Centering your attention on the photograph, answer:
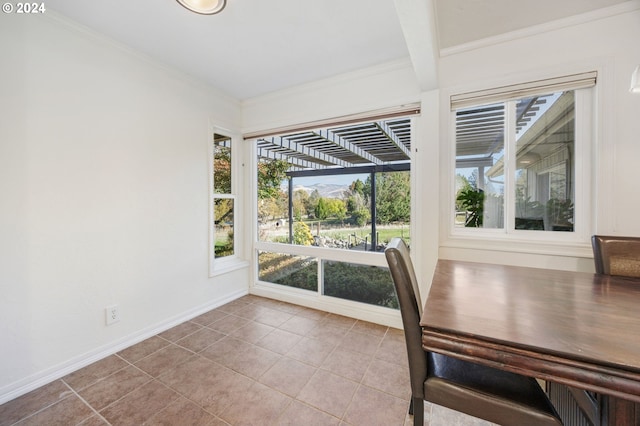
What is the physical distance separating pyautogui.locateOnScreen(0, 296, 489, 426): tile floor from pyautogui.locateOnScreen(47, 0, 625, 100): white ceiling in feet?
7.22

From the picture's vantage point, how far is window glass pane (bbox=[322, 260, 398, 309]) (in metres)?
2.52

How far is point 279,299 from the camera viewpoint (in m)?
3.03

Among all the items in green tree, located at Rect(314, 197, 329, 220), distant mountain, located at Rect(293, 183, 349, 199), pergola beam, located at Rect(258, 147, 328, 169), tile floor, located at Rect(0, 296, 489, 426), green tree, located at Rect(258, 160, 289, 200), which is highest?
pergola beam, located at Rect(258, 147, 328, 169)

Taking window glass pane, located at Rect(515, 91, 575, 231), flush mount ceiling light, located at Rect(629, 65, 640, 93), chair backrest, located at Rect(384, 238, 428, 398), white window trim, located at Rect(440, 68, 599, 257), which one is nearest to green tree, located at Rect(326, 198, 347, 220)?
white window trim, located at Rect(440, 68, 599, 257)

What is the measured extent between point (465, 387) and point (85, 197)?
2.62 metres

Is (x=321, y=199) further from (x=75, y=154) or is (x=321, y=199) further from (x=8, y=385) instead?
(x=8, y=385)

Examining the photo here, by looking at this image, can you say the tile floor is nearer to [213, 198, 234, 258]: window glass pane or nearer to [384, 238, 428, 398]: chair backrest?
[384, 238, 428, 398]: chair backrest

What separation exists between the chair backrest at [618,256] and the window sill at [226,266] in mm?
3157

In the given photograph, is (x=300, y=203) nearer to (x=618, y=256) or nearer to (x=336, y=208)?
(x=336, y=208)

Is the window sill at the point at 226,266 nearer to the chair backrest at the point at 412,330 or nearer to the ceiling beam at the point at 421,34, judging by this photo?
the chair backrest at the point at 412,330

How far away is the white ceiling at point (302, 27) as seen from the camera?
1.60 metres

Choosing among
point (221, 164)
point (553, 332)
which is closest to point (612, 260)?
point (553, 332)

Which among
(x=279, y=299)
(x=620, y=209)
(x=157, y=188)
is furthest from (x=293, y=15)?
(x=279, y=299)

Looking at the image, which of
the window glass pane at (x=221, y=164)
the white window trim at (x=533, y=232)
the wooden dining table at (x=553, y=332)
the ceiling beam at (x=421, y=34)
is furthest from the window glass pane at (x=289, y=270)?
the ceiling beam at (x=421, y=34)
